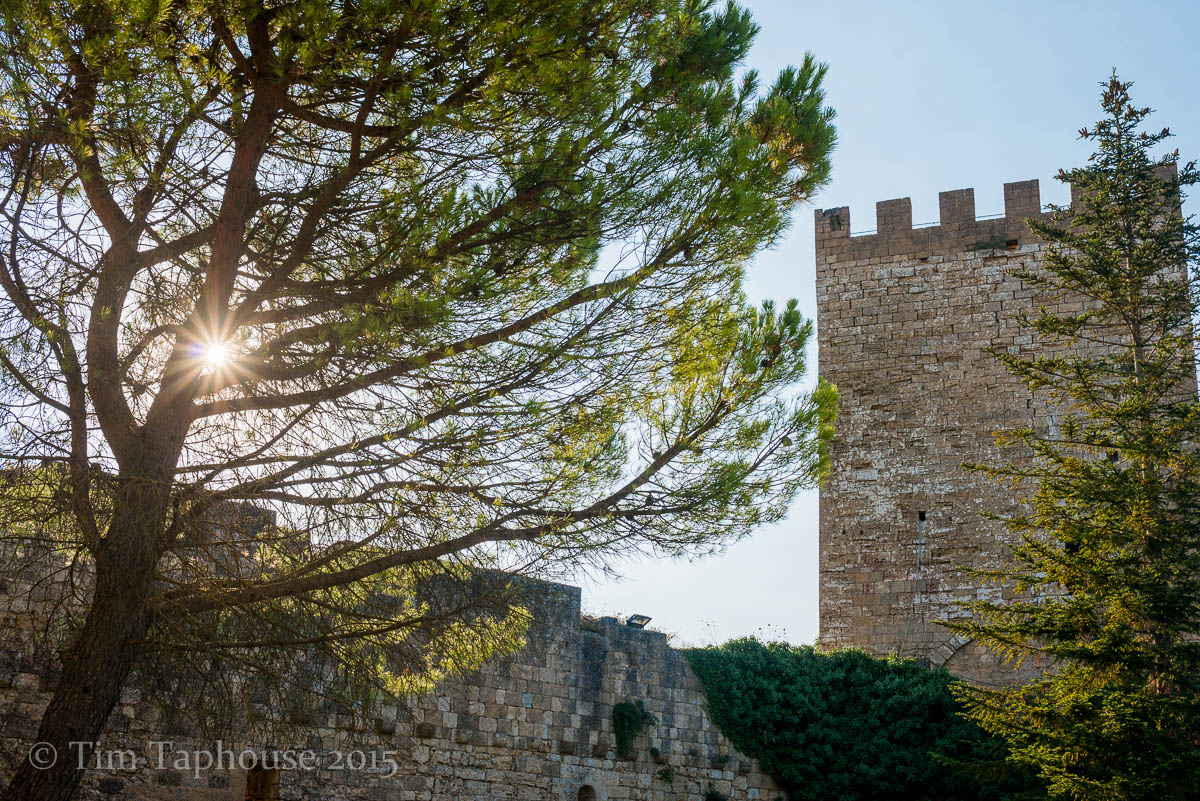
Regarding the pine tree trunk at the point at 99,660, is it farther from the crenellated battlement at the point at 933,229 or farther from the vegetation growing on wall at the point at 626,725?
the crenellated battlement at the point at 933,229

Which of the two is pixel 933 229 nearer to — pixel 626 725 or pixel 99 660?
pixel 626 725

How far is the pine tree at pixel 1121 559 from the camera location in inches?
340

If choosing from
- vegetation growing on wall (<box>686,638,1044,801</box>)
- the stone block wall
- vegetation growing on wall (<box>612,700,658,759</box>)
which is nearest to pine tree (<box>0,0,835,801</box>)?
vegetation growing on wall (<box>612,700,658,759</box>)

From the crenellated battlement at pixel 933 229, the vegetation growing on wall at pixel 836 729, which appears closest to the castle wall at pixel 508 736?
the vegetation growing on wall at pixel 836 729

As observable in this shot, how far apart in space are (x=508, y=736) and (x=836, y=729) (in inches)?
146

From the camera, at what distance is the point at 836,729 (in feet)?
36.6

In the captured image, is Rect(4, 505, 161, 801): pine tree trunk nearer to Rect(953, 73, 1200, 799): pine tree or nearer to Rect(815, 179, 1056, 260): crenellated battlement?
Rect(953, 73, 1200, 799): pine tree

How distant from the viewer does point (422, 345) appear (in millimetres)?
4996

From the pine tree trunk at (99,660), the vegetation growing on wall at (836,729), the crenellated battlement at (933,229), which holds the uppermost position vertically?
the crenellated battlement at (933,229)

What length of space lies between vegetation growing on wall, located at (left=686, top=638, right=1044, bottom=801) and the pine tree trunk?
7.03 meters

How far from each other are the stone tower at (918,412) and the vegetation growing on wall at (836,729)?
153cm

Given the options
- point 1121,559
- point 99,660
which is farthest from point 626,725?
point 99,660

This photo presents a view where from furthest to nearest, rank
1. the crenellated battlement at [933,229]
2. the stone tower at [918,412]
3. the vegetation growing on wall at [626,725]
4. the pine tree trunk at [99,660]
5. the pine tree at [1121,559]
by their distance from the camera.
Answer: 1. the crenellated battlement at [933,229]
2. the stone tower at [918,412]
3. the vegetation growing on wall at [626,725]
4. the pine tree at [1121,559]
5. the pine tree trunk at [99,660]

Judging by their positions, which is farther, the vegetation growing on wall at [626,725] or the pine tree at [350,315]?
the vegetation growing on wall at [626,725]
